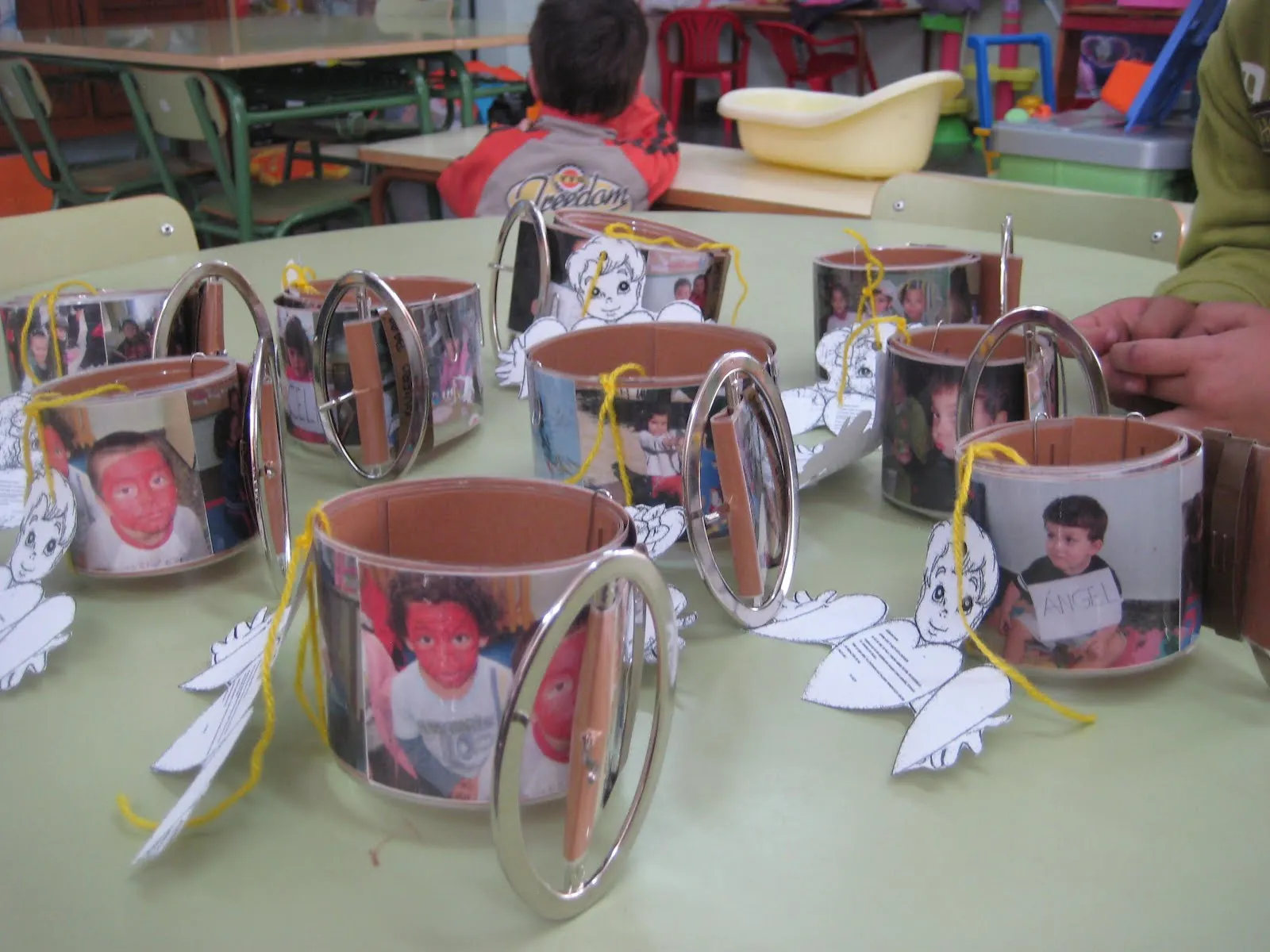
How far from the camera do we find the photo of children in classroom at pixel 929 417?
1.93 feet

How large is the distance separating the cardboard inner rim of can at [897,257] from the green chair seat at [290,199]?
7.96 ft

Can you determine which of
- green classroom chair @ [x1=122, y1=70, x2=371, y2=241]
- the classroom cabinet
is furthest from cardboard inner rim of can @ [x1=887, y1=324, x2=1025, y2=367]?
the classroom cabinet

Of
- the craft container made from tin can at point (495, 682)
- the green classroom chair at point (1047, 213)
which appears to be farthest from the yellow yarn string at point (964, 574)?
the green classroom chair at point (1047, 213)

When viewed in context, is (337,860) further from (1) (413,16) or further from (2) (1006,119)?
(1) (413,16)

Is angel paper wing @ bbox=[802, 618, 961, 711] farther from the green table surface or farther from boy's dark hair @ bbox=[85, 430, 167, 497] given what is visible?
boy's dark hair @ bbox=[85, 430, 167, 497]

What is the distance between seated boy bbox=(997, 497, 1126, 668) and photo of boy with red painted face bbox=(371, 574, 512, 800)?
0.21 metres

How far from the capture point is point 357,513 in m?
0.43

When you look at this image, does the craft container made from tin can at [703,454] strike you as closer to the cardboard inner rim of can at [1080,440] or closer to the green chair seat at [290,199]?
the cardboard inner rim of can at [1080,440]

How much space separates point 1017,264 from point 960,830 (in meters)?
0.47

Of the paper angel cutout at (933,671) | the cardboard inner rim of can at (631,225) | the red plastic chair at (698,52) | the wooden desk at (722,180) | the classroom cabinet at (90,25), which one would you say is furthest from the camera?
the red plastic chair at (698,52)

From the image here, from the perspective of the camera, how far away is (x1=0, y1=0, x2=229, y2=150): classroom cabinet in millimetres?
5020

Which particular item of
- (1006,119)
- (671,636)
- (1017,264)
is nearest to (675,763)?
(671,636)

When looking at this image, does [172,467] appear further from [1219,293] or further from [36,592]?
[1219,293]

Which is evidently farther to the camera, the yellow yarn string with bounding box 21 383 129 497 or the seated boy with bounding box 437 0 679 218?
the seated boy with bounding box 437 0 679 218
